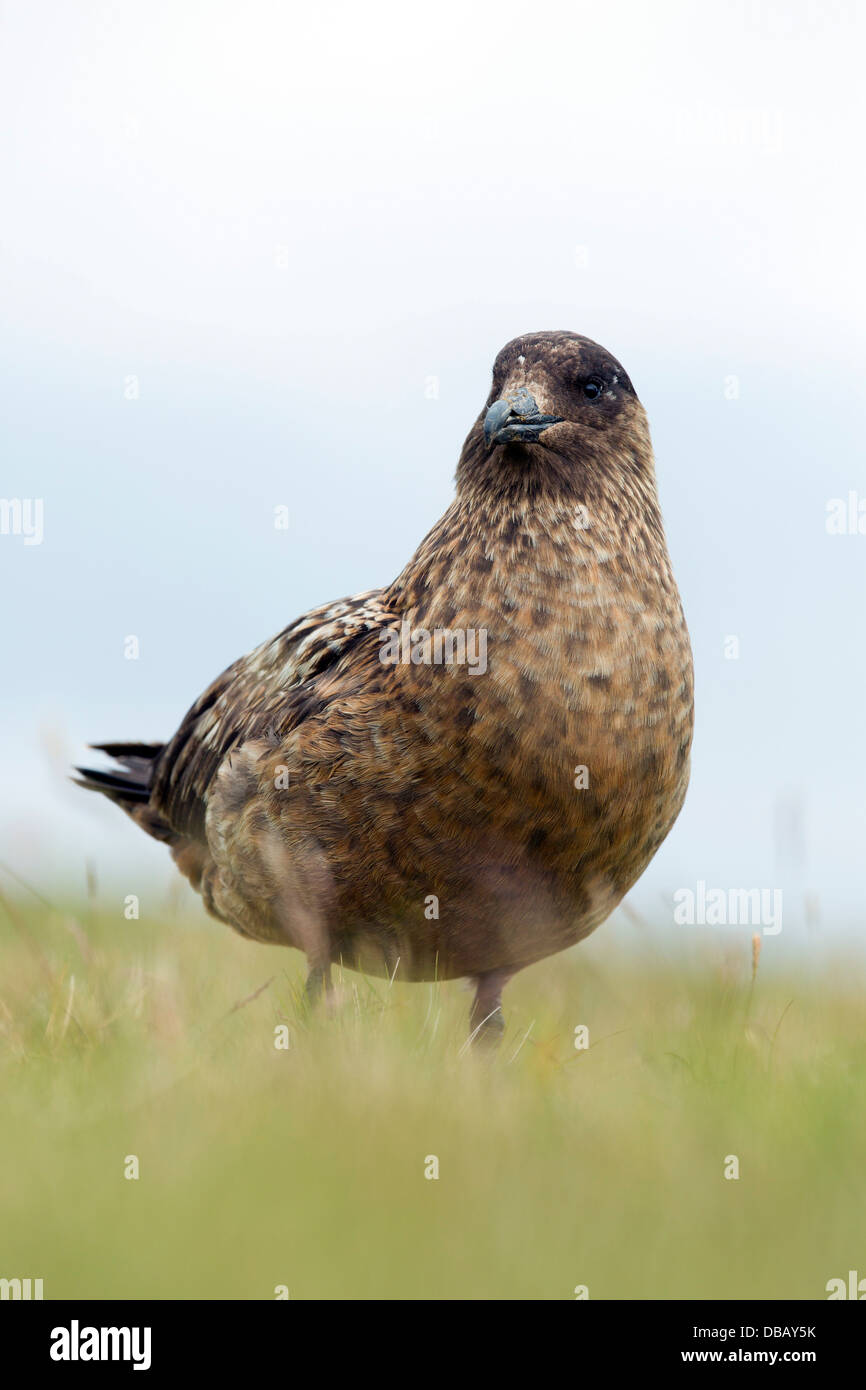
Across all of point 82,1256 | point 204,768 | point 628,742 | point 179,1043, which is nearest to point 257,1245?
point 82,1256

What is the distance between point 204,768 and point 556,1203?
272 cm

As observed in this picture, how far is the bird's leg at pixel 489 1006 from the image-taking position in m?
4.90

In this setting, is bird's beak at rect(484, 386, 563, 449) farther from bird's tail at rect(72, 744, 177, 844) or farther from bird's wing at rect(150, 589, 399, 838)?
bird's tail at rect(72, 744, 177, 844)

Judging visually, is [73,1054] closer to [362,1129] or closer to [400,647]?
[362,1129]

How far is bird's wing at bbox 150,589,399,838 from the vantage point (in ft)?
16.0

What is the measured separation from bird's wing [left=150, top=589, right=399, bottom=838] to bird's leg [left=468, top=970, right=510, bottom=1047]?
1070mm

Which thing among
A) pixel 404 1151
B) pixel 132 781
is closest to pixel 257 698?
pixel 132 781

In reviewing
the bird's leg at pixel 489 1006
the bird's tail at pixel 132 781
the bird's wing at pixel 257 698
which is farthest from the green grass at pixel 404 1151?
the bird's tail at pixel 132 781

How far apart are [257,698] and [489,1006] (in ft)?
4.24

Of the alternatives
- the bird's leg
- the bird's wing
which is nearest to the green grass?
the bird's leg

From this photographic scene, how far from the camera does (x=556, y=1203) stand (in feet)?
10.1

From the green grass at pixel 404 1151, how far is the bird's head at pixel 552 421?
A: 62.9 inches

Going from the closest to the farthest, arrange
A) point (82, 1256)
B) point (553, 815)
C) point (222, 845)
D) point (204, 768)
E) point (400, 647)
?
point (82, 1256) → point (553, 815) → point (400, 647) → point (222, 845) → point (204, 768)

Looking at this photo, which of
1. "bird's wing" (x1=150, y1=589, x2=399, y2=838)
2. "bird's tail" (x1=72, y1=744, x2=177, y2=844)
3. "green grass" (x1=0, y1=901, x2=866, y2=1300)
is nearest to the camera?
"green grass" (x1=0, y1=901, x2=866, y2=1300)
